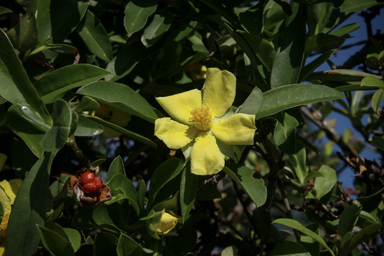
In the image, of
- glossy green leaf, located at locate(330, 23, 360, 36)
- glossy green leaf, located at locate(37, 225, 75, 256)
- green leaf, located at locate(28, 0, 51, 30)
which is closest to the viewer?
glossy green leaf, located at locate(37, 225, 75, 256)

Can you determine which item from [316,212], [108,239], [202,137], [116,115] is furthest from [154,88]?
[316,212]

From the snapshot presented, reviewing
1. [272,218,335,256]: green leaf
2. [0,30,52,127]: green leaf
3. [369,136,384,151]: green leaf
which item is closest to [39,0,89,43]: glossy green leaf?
[0,30,52,127]: green leaf

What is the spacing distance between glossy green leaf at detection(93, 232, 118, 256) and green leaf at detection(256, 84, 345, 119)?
554 millimetres

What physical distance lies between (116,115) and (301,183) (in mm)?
816

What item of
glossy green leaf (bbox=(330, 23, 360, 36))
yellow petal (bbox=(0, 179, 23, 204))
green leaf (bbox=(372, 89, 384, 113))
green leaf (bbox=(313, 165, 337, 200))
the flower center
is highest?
glossy green leaf (bbox=(330, 23, 360, 36))

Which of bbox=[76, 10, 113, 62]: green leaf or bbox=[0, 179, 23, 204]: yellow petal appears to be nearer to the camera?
bbox=[0, 179, 23, 204]: yellow petal

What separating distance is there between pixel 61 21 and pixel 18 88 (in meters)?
0.39

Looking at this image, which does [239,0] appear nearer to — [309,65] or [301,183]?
[309,65]

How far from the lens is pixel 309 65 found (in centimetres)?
114

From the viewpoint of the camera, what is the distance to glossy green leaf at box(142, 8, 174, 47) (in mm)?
1201

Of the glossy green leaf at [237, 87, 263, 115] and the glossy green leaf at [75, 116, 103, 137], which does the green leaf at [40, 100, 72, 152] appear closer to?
the glossy green leaf at [75, 116, 103, 137]

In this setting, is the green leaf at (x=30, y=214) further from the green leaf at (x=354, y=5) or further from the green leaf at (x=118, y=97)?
the green leaf at (x=354, y=5)

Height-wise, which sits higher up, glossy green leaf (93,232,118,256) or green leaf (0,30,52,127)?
green leaf (0,30,52,127)

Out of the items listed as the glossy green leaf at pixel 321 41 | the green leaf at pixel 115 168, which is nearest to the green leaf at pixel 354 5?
the glossy green leaf at pixel 321 41
